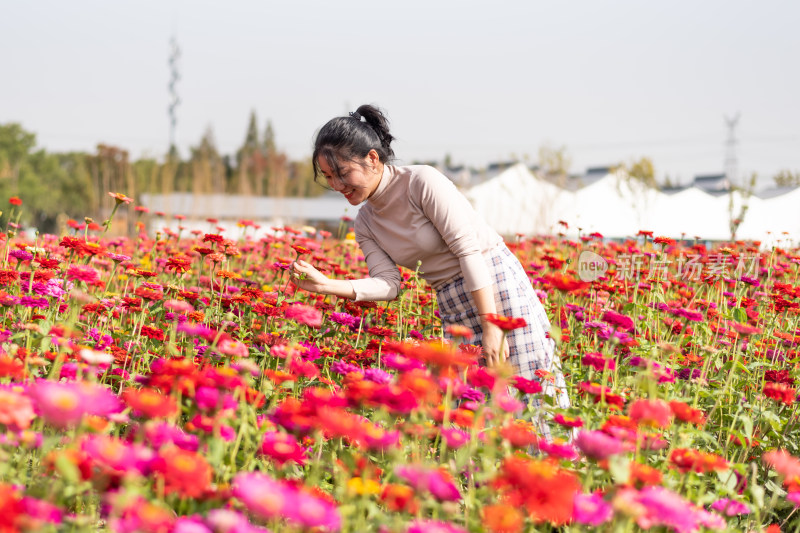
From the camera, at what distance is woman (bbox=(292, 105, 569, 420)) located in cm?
225

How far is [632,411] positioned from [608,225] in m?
25.4

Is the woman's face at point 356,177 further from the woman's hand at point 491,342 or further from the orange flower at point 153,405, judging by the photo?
the orange flower at point 153,405

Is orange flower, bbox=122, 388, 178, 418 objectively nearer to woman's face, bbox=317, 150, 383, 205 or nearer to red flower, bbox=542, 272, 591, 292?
red flower, bbox=542, 272, 591, 292

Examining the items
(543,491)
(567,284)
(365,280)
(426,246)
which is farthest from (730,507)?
(365,280)

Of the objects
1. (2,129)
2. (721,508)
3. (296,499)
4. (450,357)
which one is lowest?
(721,508)

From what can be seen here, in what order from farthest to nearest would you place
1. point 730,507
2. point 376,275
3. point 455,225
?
point 376,275
point 455,225
point 730,507

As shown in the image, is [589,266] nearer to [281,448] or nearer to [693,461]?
[693,461]

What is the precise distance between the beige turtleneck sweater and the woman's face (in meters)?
0.06

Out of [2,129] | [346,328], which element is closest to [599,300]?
[346,328]

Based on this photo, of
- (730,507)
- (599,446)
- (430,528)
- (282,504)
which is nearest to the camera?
(282,504)

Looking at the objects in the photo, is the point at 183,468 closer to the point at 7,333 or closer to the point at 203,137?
the point at 7,333

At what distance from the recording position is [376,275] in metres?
2.61

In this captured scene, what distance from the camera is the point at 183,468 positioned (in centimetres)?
→ 98

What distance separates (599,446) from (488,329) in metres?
1.02
